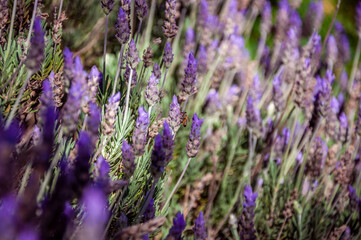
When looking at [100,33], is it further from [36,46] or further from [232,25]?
[36,46]

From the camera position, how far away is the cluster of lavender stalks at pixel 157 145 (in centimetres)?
74

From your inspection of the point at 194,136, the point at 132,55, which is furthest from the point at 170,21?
the point at 194,136

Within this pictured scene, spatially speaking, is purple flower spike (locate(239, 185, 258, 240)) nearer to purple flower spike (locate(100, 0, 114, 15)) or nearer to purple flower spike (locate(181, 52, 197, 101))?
purple flower spike (locate(181, 52, 197, 101))

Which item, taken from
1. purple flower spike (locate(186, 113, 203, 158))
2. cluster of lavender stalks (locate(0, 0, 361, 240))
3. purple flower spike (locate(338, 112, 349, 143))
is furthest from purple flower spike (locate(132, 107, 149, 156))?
purple flower spike (locate(338, 112, 349, 143))

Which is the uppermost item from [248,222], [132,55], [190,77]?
[132,55]

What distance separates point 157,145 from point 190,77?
15.4 inches

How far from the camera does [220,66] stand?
7.85 feet

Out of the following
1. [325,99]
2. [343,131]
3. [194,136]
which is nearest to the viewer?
[194,136]

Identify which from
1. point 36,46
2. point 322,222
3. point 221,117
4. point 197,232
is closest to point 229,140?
point 221,117

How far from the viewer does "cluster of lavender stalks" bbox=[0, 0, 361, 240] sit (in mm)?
743

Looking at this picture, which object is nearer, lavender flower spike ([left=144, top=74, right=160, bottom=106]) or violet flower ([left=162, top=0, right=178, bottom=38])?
lavender flower spike ([left=144, top=74, right=160, bottom=106])

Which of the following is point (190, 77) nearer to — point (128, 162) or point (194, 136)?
point (194, 136)

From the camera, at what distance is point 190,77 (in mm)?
1246

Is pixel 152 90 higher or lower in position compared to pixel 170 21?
lower
